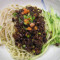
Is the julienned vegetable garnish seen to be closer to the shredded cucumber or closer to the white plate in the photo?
the shredded cucumber

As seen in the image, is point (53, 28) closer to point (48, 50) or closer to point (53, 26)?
point (53, 26)

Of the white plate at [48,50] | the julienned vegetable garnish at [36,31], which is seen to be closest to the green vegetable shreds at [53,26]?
the julienned vegetable garnish at [36,31]

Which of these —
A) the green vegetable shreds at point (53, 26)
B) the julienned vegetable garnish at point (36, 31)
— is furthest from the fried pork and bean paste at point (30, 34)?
the green vegetable shreds at point (53, 26)

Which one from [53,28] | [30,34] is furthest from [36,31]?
[53,28]

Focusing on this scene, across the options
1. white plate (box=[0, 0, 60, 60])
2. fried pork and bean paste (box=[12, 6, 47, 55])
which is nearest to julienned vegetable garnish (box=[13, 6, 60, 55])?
fried pork and bean paste (box=[12, 6, 47, 55])

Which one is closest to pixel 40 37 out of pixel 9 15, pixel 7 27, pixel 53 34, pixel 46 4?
pixel 53 34

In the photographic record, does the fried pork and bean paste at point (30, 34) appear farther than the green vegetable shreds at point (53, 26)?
No

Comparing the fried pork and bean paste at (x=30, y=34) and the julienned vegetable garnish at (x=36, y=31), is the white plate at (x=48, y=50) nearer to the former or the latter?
the julienned vegetable garnish at (x=36, y=31)

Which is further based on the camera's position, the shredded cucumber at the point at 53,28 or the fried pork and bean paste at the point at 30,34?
the shredded cucumber at the point at 53,28

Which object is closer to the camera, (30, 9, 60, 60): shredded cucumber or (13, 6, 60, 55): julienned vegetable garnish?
(13, 6, 60, 55): julienned vegetable garnish

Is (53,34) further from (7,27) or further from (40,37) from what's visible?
(7,27)

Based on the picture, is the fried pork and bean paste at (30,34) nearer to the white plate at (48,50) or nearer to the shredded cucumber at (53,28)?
the shredded cucumber at (53,28)

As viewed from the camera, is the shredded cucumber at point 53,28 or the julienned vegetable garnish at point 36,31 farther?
the shredded cucumber at point 53,28
